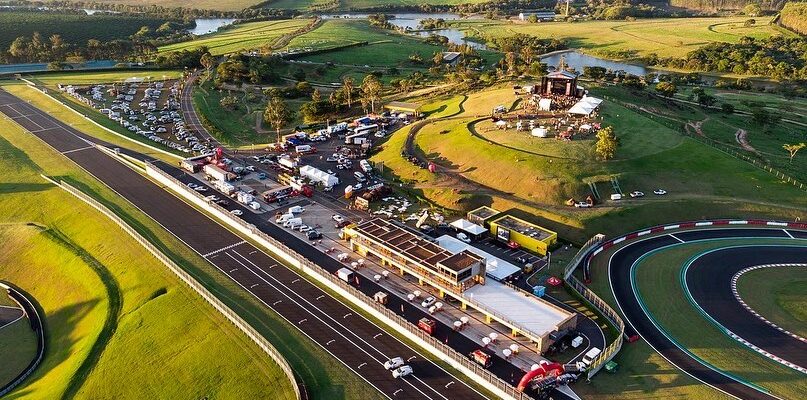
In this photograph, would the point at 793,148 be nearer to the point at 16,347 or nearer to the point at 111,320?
the point at 111,320

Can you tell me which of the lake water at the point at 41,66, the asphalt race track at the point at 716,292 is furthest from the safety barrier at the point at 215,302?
the lake water at the point at 41,66

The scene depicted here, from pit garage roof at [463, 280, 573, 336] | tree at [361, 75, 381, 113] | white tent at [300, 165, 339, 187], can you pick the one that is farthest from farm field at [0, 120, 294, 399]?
tree at [361, 75, 381, 113]

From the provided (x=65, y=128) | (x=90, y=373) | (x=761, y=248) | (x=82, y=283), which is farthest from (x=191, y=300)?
(x=65, y=128)

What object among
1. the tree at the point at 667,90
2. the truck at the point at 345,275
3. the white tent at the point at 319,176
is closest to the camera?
the truck at the point at 345,275

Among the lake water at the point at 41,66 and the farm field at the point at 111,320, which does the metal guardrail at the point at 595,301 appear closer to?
the farm field at the point at 111,320

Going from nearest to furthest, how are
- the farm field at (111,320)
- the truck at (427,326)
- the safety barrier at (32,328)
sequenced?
the farm field at (111,320) < the truck at (427,326) < the safety barrier at (32,328)

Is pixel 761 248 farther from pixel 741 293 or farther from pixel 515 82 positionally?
pixel 515 82

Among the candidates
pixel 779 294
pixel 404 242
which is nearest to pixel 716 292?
pixel 779 294
